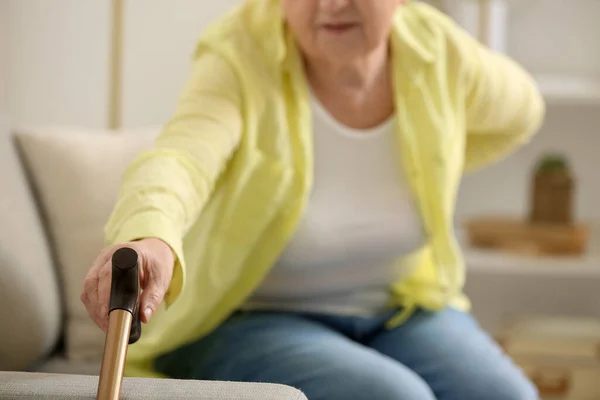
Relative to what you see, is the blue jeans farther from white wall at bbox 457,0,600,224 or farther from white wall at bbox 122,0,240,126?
white wall at bbox 457,0,600,224

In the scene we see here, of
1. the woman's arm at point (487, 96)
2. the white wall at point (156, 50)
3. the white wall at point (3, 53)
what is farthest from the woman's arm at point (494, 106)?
the white wall at point (3, 53)

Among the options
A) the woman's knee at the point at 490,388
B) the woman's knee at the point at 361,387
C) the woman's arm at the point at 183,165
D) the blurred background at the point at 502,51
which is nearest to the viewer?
the woman's arm at the point at 183,165

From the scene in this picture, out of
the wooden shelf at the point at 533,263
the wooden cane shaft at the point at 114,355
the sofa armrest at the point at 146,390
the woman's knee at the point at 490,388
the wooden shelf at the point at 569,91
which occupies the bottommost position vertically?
the wooden shelf at the point at 533,263

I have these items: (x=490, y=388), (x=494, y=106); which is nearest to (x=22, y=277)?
(x=490, y=388)

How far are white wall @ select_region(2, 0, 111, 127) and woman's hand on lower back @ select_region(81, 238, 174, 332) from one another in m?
0.99

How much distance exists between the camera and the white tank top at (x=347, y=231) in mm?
1184

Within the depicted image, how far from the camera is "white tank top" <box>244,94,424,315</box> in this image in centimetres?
118

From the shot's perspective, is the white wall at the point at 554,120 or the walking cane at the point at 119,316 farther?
the white wall at the point at 554,120

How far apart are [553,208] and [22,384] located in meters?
1.67

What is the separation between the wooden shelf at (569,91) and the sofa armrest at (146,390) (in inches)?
61.6

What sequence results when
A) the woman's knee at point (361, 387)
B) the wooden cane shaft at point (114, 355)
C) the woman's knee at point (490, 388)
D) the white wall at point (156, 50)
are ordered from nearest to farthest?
the wooden cane shaft at point (114, 355), the woman's knee at point (361, 387), the woman's knee at point (490, 388), the white wall at point (156, 50)

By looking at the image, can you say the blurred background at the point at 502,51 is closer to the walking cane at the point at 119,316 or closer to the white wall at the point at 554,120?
the white wall at the point at 554,120

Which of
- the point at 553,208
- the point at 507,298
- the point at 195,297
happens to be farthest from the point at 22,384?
the point at 507,298

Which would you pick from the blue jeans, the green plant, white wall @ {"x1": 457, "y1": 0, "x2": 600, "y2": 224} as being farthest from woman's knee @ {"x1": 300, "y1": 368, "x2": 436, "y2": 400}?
white wall @ {"x1": 457, "y1": 0, "x2": 600, "y2": 224}
